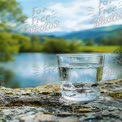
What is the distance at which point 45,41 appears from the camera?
632 centimetres

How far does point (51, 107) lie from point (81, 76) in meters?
0.10

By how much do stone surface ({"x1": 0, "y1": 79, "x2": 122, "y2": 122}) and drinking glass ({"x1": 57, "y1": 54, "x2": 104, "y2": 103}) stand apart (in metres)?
0.02

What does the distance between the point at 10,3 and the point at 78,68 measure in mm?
7640

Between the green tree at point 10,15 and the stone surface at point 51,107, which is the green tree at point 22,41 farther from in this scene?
the stone surface at point 51,107

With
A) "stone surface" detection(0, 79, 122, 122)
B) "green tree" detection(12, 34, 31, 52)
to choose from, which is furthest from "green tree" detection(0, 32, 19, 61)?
"stone surface" detection(0, 79, 122, 122)

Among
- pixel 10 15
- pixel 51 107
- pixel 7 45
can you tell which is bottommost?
pixel 51 107

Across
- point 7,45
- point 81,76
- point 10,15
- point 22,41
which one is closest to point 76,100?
point 81,76

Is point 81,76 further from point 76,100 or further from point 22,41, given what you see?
point 22,41

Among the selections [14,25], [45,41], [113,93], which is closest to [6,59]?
[14,25]

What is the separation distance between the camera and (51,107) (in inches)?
26.6

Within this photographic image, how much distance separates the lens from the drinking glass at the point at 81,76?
2.33 feet

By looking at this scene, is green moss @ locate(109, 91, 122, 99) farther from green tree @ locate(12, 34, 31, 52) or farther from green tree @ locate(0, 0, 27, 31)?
green tree @ locate(0, 0, 27, 31)

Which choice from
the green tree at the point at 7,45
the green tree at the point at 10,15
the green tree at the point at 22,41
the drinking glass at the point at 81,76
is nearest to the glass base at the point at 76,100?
the drinking glass at the point at 81,76

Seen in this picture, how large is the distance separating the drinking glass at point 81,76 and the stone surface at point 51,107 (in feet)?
0.08
